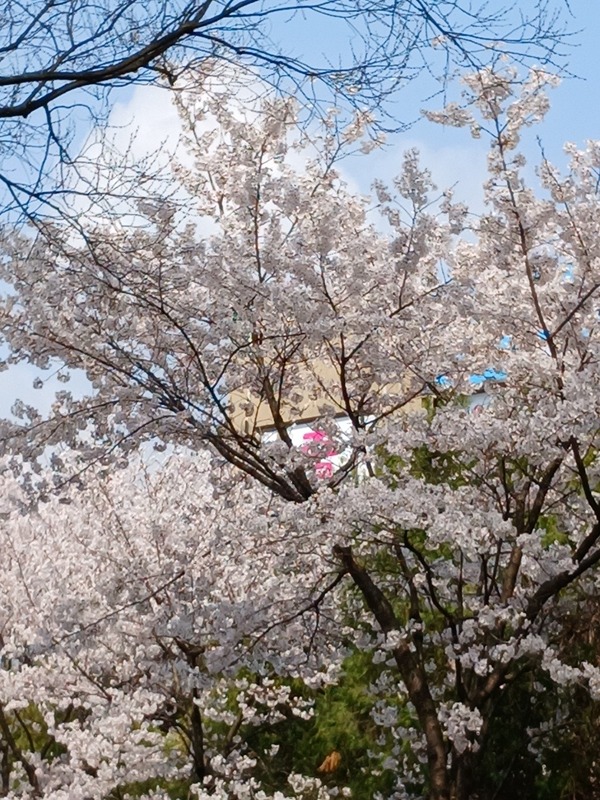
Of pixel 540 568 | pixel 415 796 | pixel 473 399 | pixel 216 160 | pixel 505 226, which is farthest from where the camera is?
pixel 473 399

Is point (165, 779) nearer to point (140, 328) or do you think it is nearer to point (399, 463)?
point (399, 463)

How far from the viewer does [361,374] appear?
517 cm

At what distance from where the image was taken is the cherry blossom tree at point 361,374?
440 cm

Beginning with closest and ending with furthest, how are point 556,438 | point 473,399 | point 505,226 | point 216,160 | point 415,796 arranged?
point 556,438 < point 505,226 < point 216,160 < point 415,796 < point 473,399

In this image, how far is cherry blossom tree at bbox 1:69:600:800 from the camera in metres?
4.40

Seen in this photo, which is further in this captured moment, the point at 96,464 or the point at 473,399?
the point at 473,399

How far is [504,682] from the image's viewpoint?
4645 millimetres

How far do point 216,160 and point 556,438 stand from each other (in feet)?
7.38

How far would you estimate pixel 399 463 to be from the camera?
5668 mm

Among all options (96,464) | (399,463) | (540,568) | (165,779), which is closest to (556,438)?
(540,568)

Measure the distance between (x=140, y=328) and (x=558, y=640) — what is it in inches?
95.4

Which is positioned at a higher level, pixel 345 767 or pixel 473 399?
pixel 473 399

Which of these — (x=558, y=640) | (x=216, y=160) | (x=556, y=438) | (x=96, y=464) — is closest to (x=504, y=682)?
(x=558, y=640)

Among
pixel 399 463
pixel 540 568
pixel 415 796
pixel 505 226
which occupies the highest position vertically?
pixel 505 226
